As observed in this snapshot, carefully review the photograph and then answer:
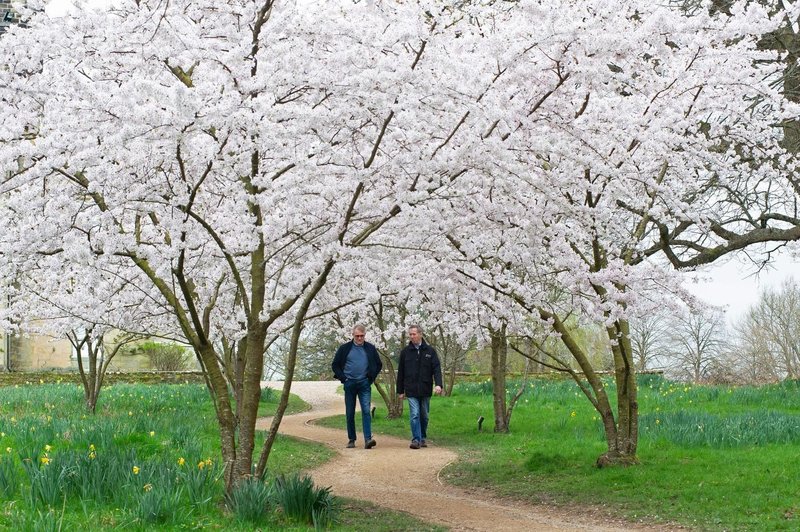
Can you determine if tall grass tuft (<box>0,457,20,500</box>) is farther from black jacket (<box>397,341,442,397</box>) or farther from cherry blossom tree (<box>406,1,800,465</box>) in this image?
black jacket (<box>397,341,442,397</box>)

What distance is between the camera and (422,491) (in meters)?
8.72

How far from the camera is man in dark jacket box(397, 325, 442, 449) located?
1148 cm

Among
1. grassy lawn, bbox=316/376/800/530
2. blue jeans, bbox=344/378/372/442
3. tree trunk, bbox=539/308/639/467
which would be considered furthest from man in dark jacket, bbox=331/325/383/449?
tree trunk, bbox=539/308/639/467

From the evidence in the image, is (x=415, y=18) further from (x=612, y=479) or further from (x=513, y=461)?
(x=513, y=461)

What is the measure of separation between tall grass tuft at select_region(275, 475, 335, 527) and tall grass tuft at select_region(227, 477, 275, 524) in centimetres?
13

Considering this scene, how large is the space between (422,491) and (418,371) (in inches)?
116

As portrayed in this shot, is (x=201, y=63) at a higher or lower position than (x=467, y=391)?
higher

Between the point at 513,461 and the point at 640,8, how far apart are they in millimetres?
5275

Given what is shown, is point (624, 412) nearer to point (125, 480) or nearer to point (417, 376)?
point (417, 376)

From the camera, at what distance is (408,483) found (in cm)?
918

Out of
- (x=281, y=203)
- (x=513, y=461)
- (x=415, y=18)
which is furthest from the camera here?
(x=513, y=461)

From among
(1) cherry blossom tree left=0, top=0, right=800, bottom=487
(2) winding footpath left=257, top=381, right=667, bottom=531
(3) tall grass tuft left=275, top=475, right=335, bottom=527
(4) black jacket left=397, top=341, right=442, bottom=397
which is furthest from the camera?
(4) black jacket left=397, top=341, right=442, bottom=397

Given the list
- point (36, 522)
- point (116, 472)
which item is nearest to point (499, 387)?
point (116, 472)

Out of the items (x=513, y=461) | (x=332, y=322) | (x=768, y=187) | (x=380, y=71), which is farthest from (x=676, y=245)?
(x=380, y=71)
